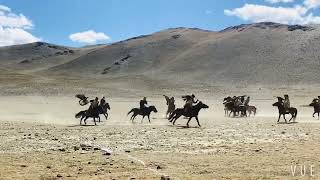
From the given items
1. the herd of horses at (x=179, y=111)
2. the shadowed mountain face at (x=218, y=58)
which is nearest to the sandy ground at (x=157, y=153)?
the herd of horses at (x=179, y=111)

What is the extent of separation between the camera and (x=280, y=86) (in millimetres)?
82688

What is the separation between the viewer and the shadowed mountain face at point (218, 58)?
92.8m

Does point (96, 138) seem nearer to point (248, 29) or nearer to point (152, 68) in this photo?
point (152, 68)

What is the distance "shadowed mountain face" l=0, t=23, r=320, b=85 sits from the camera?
304 feet

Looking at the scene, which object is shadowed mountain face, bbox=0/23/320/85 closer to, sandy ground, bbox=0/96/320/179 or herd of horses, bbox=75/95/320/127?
herd of horses, bbox=75/95/320/127

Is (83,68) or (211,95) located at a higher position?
(83,68)

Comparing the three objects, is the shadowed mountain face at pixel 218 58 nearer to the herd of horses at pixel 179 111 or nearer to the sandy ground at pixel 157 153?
the herd of horses at pixel 179 111

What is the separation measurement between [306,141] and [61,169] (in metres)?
9.22

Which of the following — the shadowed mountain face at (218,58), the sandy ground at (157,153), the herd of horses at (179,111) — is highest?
the shadowed mountain face at (218,58)

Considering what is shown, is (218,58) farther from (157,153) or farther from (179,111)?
(157,153)

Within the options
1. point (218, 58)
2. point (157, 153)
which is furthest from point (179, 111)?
point (218, 58)

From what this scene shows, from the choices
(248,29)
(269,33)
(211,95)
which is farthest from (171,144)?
(248,29)

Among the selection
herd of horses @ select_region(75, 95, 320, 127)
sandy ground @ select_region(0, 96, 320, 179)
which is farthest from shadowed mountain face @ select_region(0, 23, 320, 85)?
sandy ground @ select_region(0, 96, 320, 179)

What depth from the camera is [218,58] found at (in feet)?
361
